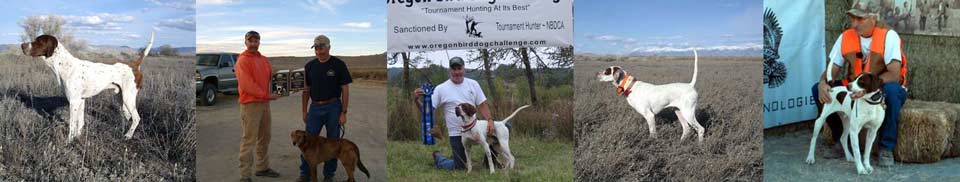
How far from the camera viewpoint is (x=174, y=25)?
7.86m

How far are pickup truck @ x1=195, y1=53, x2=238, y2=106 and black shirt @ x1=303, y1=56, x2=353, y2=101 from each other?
60 centimetres

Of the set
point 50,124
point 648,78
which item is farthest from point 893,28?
point 50,124

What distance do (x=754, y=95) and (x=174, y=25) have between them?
4468 millimetres

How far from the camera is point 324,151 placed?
7703 mm

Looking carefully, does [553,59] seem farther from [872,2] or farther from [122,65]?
[122,65]

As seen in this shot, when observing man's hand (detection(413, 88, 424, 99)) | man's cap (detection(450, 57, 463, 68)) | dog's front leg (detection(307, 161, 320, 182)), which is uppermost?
man's cap (detection(450, 57, 463, 68))

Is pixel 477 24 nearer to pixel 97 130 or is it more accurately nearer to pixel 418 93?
pixel 418 93

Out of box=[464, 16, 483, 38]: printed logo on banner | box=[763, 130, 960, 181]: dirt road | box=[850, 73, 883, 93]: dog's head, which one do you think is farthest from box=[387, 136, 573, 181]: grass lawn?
box=[850, 73, 883, 93]: dog's head

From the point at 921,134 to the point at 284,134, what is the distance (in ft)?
15.7

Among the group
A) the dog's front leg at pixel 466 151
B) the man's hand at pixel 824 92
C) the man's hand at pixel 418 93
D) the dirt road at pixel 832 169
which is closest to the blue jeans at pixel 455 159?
the dog's front leg at pixel 466 151

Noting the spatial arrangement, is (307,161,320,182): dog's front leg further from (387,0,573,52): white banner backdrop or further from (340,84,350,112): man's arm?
(387,0,573,52): white banner backdrop

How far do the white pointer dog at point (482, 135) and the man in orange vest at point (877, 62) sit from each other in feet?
7.82

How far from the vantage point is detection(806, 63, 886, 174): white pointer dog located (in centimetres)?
734

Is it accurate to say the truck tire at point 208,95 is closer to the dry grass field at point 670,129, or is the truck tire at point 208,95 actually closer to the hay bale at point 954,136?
the dry grass field at point 670,129
